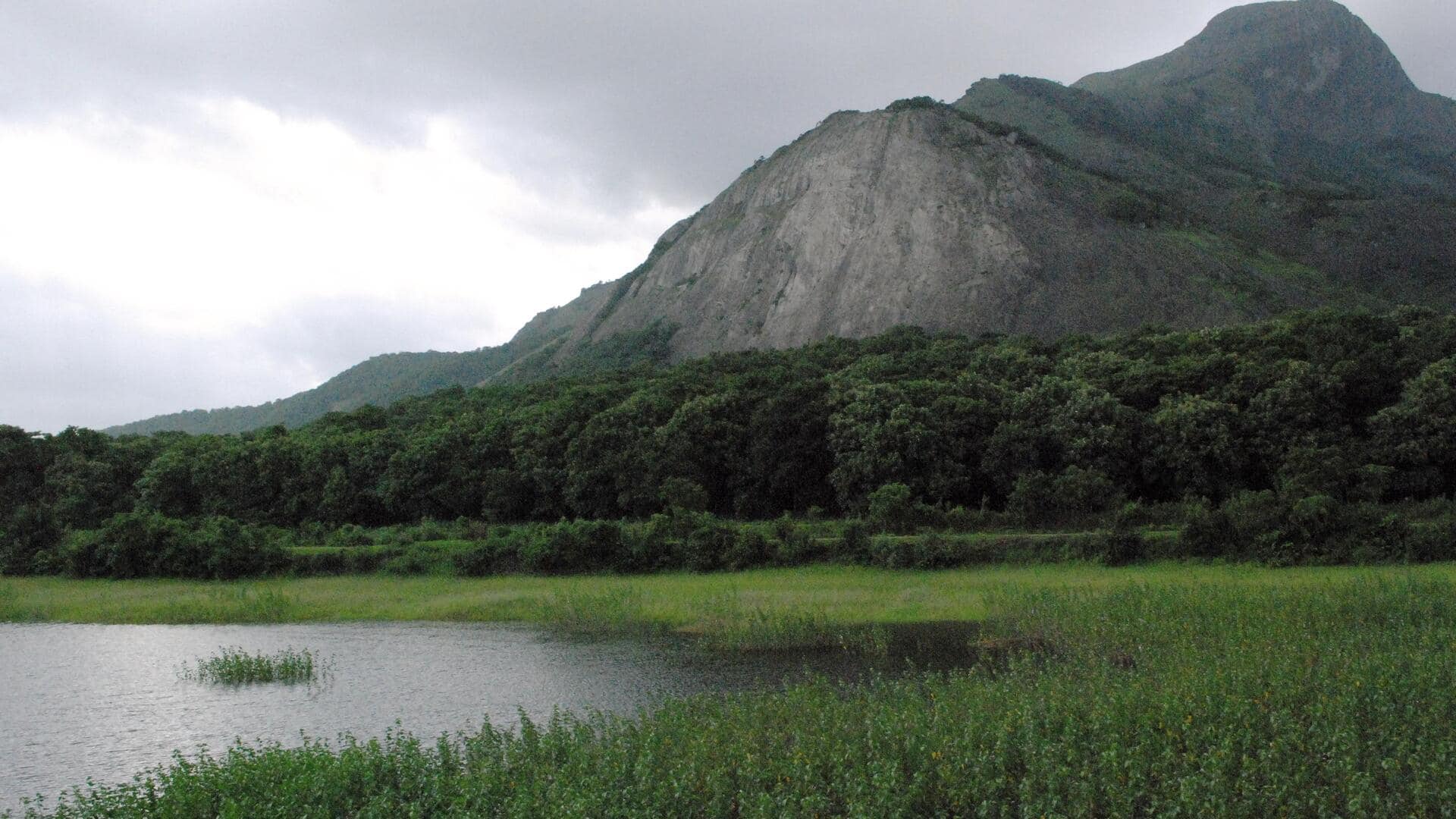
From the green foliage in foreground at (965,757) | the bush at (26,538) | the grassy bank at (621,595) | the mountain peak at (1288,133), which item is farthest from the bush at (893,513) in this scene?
the mountain peak at (1288,133)

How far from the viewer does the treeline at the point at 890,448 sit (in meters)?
48.5

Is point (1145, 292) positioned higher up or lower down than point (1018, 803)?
higher up

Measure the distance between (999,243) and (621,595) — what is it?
77079mm

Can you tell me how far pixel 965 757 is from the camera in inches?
484

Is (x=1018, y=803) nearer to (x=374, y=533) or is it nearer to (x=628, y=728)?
(x=628, y=728)

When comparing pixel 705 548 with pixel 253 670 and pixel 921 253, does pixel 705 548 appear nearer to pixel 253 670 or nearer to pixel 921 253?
pixel 253 670

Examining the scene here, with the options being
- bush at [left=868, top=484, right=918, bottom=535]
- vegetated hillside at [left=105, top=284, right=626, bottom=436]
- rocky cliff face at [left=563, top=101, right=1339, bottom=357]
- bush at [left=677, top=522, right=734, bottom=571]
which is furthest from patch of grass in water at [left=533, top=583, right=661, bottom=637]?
vegetated hillside at [left=105, top=284, right=626, bottom=436]

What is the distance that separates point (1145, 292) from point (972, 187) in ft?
77.0

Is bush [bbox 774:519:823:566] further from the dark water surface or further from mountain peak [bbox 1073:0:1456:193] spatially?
mountain peak [bbox 1073:0:1456:193]

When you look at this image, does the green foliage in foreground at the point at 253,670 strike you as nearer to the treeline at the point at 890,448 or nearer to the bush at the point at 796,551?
the bush at the point at 796,551

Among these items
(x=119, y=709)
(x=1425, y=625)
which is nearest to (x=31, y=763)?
(x=119, y=709)

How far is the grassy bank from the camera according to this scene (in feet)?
107

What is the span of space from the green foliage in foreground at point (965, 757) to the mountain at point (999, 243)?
78.1 metres

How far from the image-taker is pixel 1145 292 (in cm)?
9281
